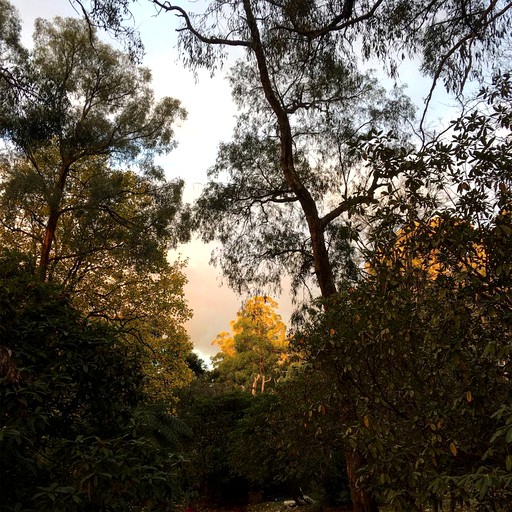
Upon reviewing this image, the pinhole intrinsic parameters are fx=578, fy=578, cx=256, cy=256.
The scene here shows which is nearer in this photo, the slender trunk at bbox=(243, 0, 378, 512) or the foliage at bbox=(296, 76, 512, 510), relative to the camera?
the foliage at bbox=(296, 76, 512, 510)

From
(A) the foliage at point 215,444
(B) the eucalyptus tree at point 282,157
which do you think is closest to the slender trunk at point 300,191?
(B) the eucalyptus tree at point 282,157

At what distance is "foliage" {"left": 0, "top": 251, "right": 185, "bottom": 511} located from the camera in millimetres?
3238

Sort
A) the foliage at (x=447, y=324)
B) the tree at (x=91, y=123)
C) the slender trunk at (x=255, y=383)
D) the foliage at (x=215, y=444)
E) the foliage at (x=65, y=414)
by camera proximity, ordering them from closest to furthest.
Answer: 1. the foliage at (x=65, y=414)
2. the foliage at (x=447, y=324)
3. the tree at (x=91, y=123)
4. the foliage at (x=215, y=444)
5. the slender trunk at (x=255, y=383)

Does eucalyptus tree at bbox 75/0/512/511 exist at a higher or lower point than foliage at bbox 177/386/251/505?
higher

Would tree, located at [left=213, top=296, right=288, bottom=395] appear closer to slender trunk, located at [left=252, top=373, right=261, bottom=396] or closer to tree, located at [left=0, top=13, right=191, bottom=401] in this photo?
slender trunk, located at [left=252, top=373, right=261, bottom=396]

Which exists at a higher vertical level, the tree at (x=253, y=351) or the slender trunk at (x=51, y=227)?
the tree at (x=253, y=351)

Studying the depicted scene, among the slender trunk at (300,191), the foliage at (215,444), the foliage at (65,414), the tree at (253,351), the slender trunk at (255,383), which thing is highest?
the tree at (253,351)

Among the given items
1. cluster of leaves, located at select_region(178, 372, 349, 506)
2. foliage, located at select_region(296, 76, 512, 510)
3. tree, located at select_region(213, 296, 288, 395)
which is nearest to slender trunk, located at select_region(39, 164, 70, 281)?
cluster of leaves, located at select_region(178, 372, 349, 506)

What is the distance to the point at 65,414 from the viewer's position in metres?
4.33

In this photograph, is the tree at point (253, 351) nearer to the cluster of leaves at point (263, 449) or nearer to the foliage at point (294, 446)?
the cluster of leaves at point (263, 449)

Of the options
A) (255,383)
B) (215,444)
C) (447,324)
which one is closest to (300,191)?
(447,324)

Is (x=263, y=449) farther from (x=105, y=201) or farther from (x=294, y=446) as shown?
(x=105, y=201)

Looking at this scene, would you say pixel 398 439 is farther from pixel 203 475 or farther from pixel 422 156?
pixel 203 475

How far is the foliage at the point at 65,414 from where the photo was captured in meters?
3.24
